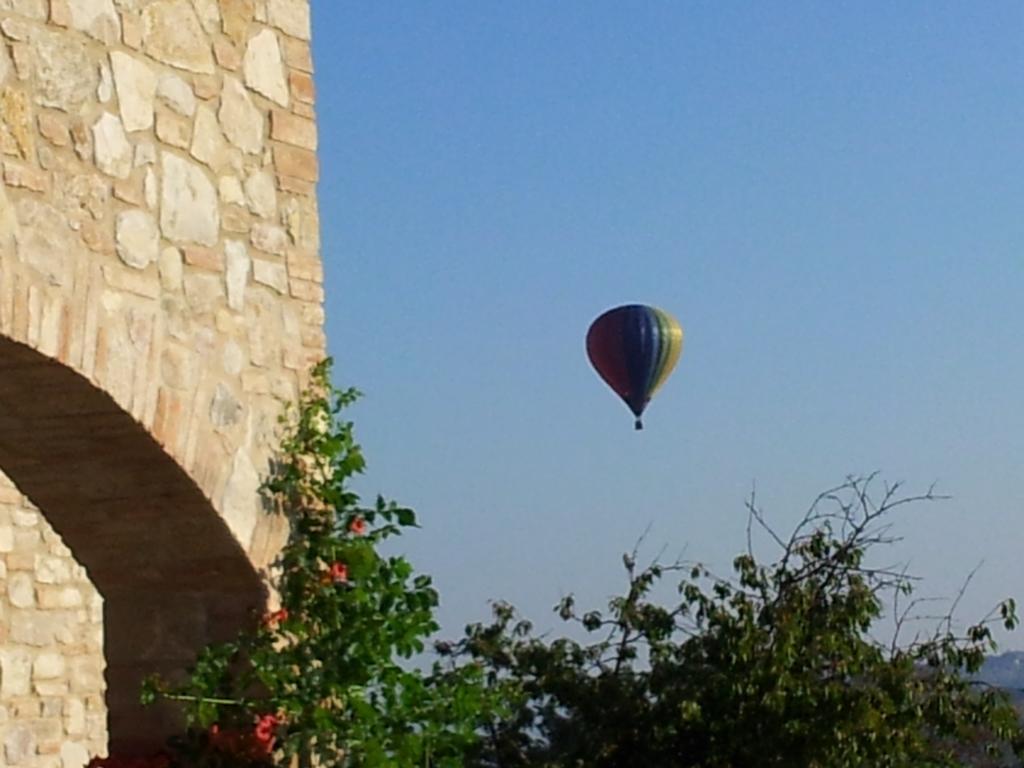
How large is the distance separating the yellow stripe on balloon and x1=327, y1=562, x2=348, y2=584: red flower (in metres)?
11.6

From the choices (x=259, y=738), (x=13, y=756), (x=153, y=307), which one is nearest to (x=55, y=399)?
(x=153, y=307)

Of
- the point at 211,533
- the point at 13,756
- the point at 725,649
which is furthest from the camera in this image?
the point at 725,649

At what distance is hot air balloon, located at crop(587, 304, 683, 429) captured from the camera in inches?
661

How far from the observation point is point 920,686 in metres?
9.18

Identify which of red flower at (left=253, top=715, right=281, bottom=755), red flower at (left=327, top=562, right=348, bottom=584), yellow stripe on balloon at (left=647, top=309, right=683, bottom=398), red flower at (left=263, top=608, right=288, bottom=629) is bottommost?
red flower at (left=253, top=715, right=281, bottom=755)

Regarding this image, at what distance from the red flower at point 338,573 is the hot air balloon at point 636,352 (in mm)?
11450

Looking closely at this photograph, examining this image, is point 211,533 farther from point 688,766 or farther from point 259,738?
point 688,766

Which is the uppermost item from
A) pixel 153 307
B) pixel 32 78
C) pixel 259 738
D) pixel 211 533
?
pixel 32 78

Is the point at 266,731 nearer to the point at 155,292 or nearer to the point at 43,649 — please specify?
the point at 155,292

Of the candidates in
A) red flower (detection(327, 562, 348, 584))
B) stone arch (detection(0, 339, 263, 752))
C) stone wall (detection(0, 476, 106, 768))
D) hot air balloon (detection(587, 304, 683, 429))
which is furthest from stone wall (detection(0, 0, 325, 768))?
hot air balloon (detection(587, 304, 683, 429))

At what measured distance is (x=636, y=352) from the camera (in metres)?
16.8

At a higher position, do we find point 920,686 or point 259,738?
point 920,686

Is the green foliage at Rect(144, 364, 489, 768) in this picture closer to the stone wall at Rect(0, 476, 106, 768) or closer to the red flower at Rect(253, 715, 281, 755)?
the red flower at Rect(253, 715, 281, 755)

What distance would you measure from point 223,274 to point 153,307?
396mm
